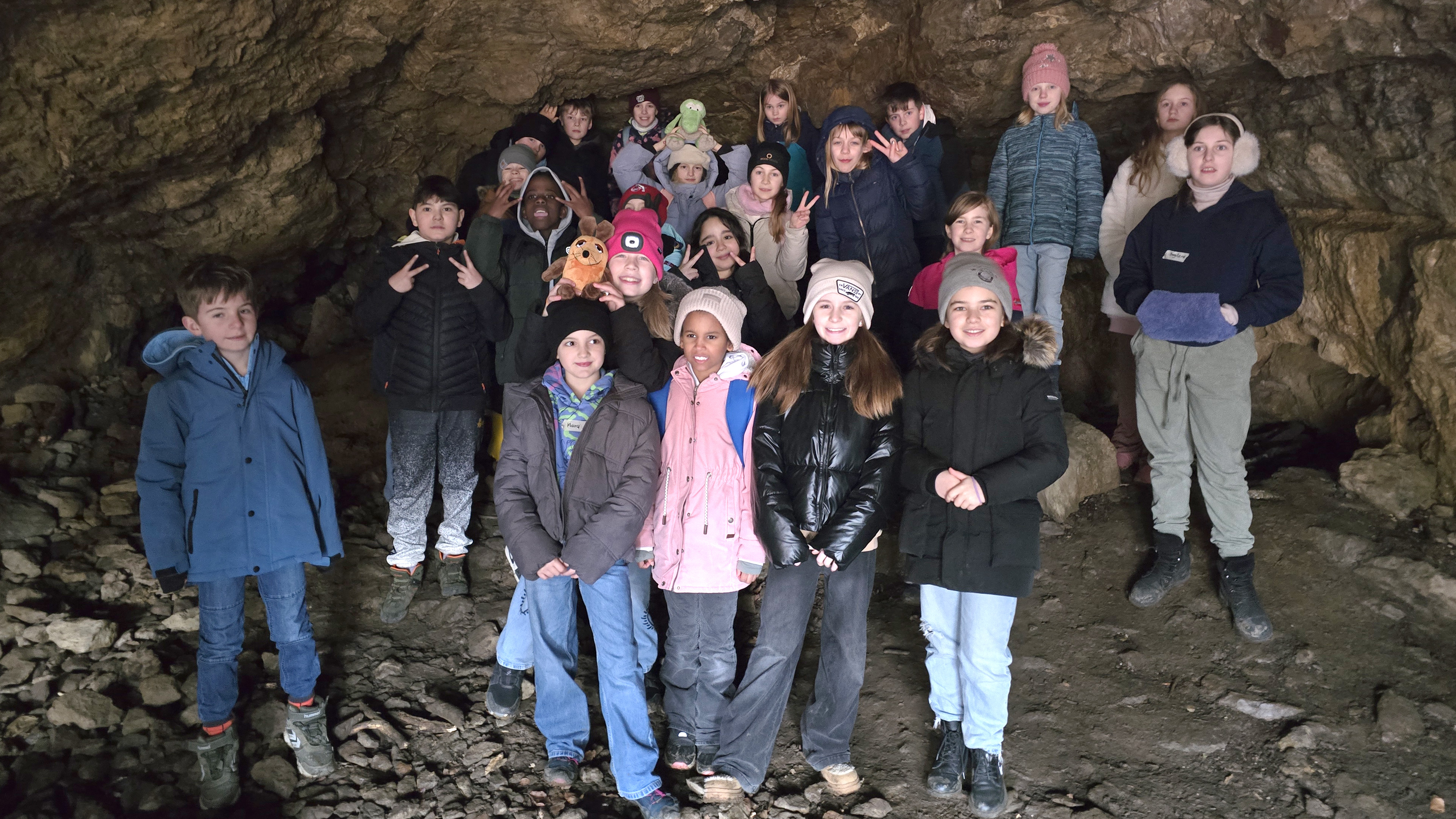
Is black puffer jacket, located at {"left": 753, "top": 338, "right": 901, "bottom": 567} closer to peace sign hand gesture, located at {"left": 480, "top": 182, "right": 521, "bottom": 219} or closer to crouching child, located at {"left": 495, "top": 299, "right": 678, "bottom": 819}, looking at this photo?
crouching child, located at {"left": 495, "top": 299, "right": 678, "bottom": 819}

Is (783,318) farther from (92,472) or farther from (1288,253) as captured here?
(92,472)

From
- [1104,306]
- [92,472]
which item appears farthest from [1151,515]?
[92,472]

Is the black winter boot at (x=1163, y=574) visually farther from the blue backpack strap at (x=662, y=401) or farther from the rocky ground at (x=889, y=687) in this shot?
the blue backpack strap at (x=662, y=401)

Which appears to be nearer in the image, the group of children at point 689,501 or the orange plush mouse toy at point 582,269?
the group of children at point 689,501

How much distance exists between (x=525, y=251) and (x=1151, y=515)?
3857 millimetres

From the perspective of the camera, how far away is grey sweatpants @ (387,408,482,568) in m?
4.69

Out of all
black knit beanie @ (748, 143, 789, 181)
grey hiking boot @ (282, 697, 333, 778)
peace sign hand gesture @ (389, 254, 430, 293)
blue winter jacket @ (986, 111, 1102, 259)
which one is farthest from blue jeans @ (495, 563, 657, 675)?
blue winter jacket @ (986, 111, 1102, 259)

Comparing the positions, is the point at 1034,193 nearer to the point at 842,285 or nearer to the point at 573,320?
the point at 842,285

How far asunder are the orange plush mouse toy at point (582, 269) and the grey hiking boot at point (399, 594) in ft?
6.04

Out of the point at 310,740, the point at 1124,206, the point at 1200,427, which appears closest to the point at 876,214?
the point at 1124,206

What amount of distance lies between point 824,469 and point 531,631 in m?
1.49

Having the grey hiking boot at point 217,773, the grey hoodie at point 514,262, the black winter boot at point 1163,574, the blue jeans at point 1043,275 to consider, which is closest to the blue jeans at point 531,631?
the grey hiking boot at point 217,773

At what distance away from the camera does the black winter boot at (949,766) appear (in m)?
3.50

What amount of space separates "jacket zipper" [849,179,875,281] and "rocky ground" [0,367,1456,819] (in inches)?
66.1
